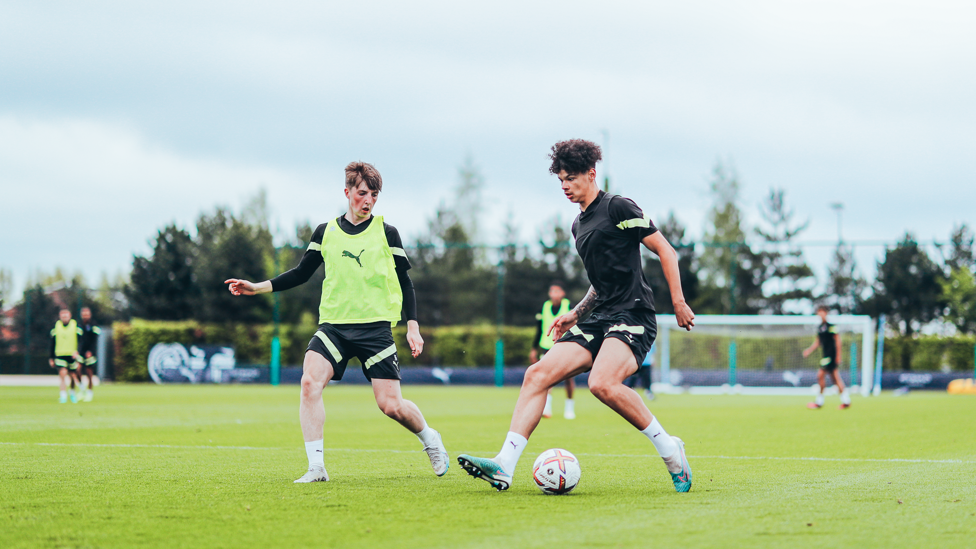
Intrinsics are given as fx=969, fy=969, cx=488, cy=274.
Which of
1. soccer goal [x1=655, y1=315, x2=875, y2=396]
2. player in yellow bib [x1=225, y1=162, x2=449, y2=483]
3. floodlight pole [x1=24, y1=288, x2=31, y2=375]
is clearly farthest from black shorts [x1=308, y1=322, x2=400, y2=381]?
floodlight pole [x1=24, y1=288, x2=31, y2=375]

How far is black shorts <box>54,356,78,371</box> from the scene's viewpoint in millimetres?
20109

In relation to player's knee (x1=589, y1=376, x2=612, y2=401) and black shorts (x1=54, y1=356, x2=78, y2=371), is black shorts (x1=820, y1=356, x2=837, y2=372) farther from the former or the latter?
black shorts (x1=54, y1=356, x2=78, y2=371)

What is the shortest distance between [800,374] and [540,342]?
50.7ft

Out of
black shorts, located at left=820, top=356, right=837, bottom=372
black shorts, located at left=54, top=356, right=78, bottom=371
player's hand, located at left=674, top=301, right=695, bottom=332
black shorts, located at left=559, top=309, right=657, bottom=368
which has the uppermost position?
player's hand, located at left=674, top=301, right=695, bottom=332

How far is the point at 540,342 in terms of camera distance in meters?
15.7

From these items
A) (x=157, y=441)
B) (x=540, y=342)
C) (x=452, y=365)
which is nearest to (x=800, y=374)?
(x=452, y=365)

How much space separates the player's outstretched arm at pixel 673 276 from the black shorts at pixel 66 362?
17.6m

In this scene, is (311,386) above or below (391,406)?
above

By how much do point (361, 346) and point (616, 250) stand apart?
70.3 inches

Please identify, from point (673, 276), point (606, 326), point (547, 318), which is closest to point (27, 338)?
point (547, 318)

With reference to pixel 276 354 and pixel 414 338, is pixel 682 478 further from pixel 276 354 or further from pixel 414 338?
pixel 276 354

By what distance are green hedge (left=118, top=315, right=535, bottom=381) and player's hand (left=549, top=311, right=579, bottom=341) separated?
27.0 m

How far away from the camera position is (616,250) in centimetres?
559

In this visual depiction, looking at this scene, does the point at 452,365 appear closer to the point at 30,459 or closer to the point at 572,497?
the point at 30,459
